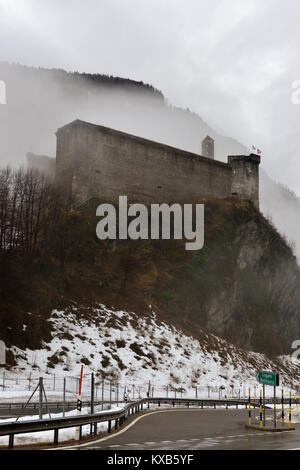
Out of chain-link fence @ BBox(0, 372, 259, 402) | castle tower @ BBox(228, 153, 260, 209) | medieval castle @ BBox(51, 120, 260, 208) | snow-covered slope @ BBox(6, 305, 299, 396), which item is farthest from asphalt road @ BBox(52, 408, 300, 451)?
castle tower @ BBox(228, 153, 260, 209)

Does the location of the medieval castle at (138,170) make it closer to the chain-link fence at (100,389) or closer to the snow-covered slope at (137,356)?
the snow-covered slope at (137,356)

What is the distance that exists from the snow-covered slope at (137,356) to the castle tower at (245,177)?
2853 cm

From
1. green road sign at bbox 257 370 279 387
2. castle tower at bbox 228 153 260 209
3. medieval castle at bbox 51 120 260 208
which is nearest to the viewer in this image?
green road sign at bbox 257 370 279 387

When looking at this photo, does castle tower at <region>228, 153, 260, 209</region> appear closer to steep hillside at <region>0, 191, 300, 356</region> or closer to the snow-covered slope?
steep hillside at <region>0, 191, 300, 356</region>

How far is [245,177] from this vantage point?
3580 inches

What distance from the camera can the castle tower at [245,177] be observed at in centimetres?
9031

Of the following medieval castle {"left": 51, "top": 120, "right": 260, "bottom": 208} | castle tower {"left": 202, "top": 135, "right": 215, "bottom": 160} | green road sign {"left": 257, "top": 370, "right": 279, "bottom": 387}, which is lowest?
green road sign {"left": 257, "top": 370, "right": 279, "bottom": 387}

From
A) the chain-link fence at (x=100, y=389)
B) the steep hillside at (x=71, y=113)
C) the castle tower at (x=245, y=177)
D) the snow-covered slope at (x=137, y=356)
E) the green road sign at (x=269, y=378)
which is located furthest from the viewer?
the steep hillside at (x=71, y=113)

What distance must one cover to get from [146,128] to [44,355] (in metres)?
145

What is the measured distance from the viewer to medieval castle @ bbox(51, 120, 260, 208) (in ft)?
247

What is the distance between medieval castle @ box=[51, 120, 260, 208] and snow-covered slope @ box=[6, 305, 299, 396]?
20.0 metres

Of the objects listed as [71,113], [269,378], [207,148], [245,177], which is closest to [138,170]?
[245,177]

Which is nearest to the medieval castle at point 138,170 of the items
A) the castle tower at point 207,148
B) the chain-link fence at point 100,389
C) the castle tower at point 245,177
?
the castle tower at point 245,177

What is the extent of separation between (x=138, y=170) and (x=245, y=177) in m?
19.6
